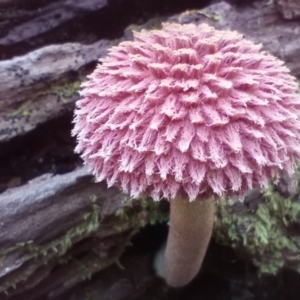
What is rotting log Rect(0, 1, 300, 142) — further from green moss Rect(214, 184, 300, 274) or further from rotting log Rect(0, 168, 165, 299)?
green moss Rect(214, 184, 300, 274)

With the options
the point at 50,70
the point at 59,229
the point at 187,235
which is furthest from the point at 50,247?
the point at 50,70

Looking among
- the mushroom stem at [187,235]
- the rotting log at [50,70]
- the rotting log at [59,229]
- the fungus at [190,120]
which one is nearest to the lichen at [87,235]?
the rotting log at [59,229]

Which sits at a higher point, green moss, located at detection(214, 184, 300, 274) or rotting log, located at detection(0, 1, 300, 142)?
rotting log, located at detection(0, 1, 300, 142)

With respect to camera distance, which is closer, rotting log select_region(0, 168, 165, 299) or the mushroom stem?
the mushroom stem

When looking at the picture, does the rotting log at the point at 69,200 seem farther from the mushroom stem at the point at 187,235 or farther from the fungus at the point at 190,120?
the fungus at the point at 190,120

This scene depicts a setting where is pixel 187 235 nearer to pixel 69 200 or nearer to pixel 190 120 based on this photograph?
pixel 69 200

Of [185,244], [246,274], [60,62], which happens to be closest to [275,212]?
[246,274]

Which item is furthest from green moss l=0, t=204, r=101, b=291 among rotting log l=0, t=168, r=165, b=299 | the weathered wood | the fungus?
the weathered wood

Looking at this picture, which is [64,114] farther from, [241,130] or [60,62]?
[241,130]
